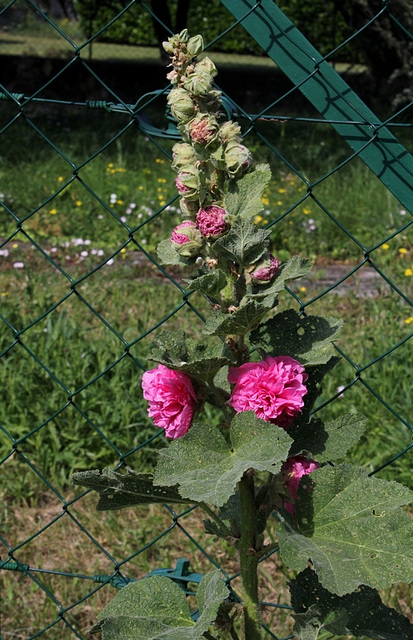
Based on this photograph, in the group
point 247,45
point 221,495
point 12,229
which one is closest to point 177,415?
point 221,495

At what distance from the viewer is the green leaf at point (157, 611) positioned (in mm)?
1014

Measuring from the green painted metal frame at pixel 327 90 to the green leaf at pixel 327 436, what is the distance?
1.40 ft

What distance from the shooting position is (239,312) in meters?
0.98

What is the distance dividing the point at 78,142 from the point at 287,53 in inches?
243

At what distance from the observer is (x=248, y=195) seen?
104 cm

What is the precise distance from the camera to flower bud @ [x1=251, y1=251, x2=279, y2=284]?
3.36ft

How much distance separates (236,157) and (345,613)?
2.00ft

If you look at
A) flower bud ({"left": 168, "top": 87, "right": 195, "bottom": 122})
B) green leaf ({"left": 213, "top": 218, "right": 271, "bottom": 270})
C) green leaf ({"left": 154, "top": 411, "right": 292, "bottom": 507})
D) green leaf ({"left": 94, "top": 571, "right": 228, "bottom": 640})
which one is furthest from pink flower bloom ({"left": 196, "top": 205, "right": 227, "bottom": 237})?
green leaf ({"left": 94, "top": 571, "right": 228, "bottom": 640})

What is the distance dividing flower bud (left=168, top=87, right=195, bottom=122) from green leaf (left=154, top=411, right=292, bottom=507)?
379 mm

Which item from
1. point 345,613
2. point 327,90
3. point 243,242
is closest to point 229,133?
point 243,242

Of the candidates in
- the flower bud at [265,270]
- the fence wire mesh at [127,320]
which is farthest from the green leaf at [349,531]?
the fence wire mesh at [127,320]

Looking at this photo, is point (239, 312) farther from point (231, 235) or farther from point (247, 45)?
point (247, 45)

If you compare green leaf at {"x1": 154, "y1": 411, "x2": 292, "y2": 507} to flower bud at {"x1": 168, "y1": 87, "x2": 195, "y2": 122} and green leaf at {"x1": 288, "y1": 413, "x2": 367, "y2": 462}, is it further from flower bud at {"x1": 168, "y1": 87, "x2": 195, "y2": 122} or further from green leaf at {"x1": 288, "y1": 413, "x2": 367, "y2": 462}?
flower bud at {"x1": 168, "y1": 87, "x2": 195, "y2": 122}

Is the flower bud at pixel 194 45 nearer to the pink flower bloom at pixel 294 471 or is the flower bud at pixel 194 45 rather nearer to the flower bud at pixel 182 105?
the flower bud at pixel 182 105
